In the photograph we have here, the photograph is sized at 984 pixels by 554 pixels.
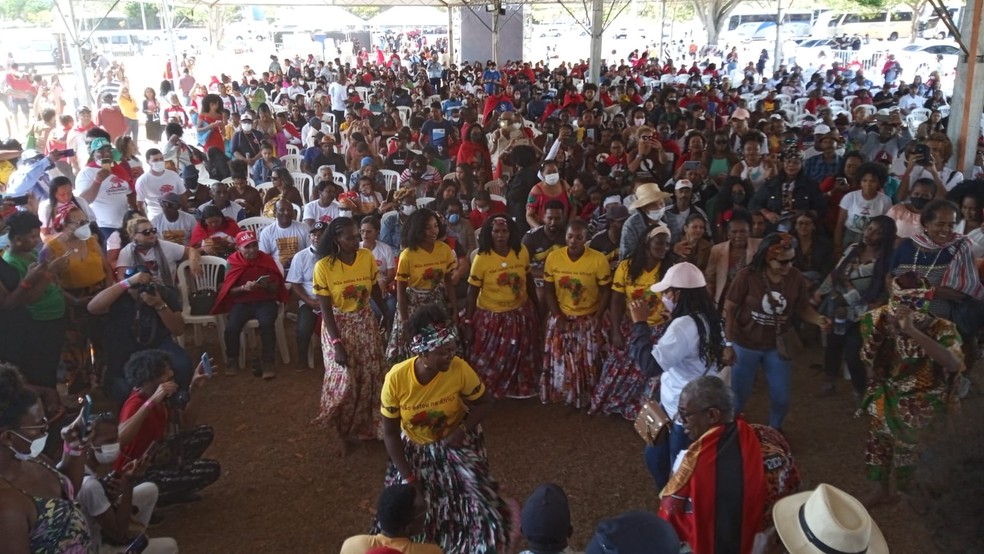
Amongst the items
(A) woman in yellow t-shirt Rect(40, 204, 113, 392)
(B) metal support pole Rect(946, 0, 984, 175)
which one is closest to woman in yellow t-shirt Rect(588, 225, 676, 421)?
(A) woman in yellow t-shirt Rect(40, 204, 113, 392)

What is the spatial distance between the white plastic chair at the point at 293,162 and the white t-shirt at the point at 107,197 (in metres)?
3.37

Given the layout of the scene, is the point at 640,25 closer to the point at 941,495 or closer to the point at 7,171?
the point at 7,171

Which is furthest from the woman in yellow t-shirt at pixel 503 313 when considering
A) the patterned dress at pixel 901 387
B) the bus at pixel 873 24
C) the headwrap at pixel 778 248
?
the bus at pixel 873 24

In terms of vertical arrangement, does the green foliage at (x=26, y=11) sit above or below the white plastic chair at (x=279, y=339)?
above

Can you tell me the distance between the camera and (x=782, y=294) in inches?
166

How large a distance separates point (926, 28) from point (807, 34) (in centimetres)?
612

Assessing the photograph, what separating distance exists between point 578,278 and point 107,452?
2890 millimetres

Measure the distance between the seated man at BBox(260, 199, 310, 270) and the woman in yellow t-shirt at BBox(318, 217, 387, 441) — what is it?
1882 millimetres

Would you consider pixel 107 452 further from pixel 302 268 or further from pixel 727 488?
pixel 727 488

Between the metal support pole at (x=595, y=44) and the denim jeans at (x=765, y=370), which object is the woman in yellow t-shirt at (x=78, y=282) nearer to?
the denim jeans at (x=765, y=370)

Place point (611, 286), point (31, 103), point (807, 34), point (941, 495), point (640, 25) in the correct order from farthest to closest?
point (640, 25)
point (807, 34)
point (31, 103)
point (611, 286)
point (941, 495)

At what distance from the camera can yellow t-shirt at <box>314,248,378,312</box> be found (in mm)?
4430

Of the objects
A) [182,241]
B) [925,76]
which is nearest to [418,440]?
[182,241]

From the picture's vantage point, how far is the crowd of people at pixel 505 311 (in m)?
2.74
